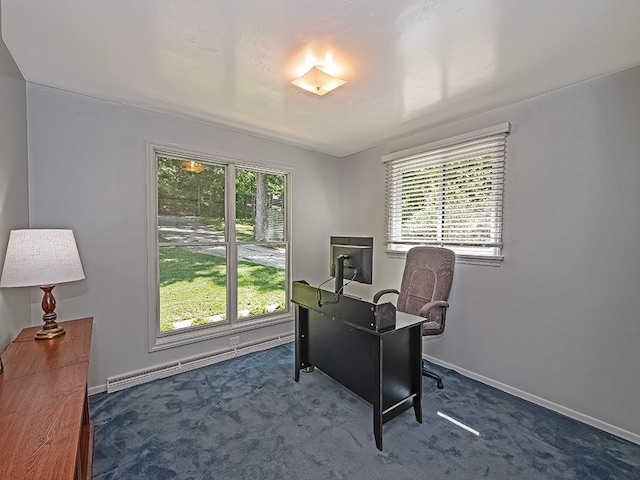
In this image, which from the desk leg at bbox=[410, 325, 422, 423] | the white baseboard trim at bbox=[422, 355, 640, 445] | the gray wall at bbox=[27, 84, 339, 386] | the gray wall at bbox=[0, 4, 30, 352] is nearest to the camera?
the gray wall at bbox=[0, 4, 30, 352]

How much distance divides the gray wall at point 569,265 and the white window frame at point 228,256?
2.04 metres

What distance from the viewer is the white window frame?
107 inches

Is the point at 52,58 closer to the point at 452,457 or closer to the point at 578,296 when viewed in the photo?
the point at 452,457

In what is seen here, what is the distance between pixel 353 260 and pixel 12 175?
237 cm

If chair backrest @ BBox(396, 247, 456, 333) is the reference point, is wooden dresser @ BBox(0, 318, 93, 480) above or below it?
below

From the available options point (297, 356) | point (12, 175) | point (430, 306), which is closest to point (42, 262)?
point (12, 175)

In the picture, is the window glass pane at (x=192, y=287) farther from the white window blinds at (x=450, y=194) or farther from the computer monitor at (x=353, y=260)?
the white window blinds at (x=450, y=194)

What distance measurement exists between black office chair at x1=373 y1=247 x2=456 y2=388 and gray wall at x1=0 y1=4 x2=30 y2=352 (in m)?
2.61

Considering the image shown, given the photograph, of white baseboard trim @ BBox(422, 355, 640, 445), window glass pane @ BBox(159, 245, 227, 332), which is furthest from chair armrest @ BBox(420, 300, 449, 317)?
window glass pane @ BBox(159, 245, 227, 332)

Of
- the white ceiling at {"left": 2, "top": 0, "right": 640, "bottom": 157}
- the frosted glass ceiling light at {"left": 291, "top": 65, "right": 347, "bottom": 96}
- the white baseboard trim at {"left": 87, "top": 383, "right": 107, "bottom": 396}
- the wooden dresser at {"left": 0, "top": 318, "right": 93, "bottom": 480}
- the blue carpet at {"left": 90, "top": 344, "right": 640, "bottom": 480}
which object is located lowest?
the blue carpet at {"left": 90, "top": 344, "right": 640, "bottom": 480}

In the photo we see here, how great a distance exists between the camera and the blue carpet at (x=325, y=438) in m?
1.69

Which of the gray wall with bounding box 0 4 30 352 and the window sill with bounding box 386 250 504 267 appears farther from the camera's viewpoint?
the window sill with bounding box 386 250 504 267

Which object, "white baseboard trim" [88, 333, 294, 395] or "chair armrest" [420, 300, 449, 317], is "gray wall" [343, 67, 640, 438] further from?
"white baseboard trim" [88, 333, 294, 395]

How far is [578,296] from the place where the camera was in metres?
2.17
